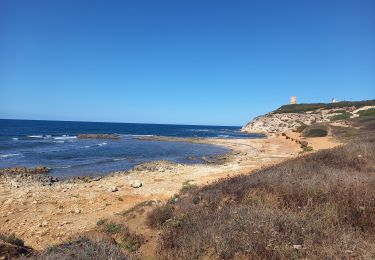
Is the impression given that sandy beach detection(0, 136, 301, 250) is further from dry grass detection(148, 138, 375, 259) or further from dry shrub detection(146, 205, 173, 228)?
dry grass detection(148, 138, 375, 259)

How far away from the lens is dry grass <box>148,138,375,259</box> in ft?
18.9

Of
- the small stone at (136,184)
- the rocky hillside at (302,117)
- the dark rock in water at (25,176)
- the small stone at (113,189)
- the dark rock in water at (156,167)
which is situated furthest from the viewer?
the rocky hillside at (302,117)

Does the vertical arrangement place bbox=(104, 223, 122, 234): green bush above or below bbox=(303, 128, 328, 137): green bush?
below

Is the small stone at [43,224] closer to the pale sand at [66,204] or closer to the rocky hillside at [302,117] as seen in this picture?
the pale sand at [66,204]

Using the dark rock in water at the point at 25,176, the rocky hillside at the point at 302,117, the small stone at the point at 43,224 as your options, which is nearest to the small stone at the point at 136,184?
the dark rock in water at the point at 25,176

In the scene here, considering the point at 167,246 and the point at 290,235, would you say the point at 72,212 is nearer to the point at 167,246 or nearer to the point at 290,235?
the point at 167,246

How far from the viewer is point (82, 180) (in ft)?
74.8

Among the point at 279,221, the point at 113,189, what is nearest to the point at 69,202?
the point at 113,189

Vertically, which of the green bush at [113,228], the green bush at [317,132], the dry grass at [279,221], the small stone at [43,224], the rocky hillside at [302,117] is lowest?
the small stone at [43,224]

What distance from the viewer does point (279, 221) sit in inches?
262

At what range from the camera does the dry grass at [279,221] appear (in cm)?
577

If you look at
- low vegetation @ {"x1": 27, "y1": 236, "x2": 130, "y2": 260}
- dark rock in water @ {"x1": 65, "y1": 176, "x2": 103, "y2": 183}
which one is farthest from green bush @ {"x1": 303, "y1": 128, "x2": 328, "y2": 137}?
low vegetation @ {"x1": 27, "y1": 236, "x2": 130, "y2": 260}

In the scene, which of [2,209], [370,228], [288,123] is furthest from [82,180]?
[288,123]

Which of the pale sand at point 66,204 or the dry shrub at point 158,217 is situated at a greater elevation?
the dry shrub at point 158,217
